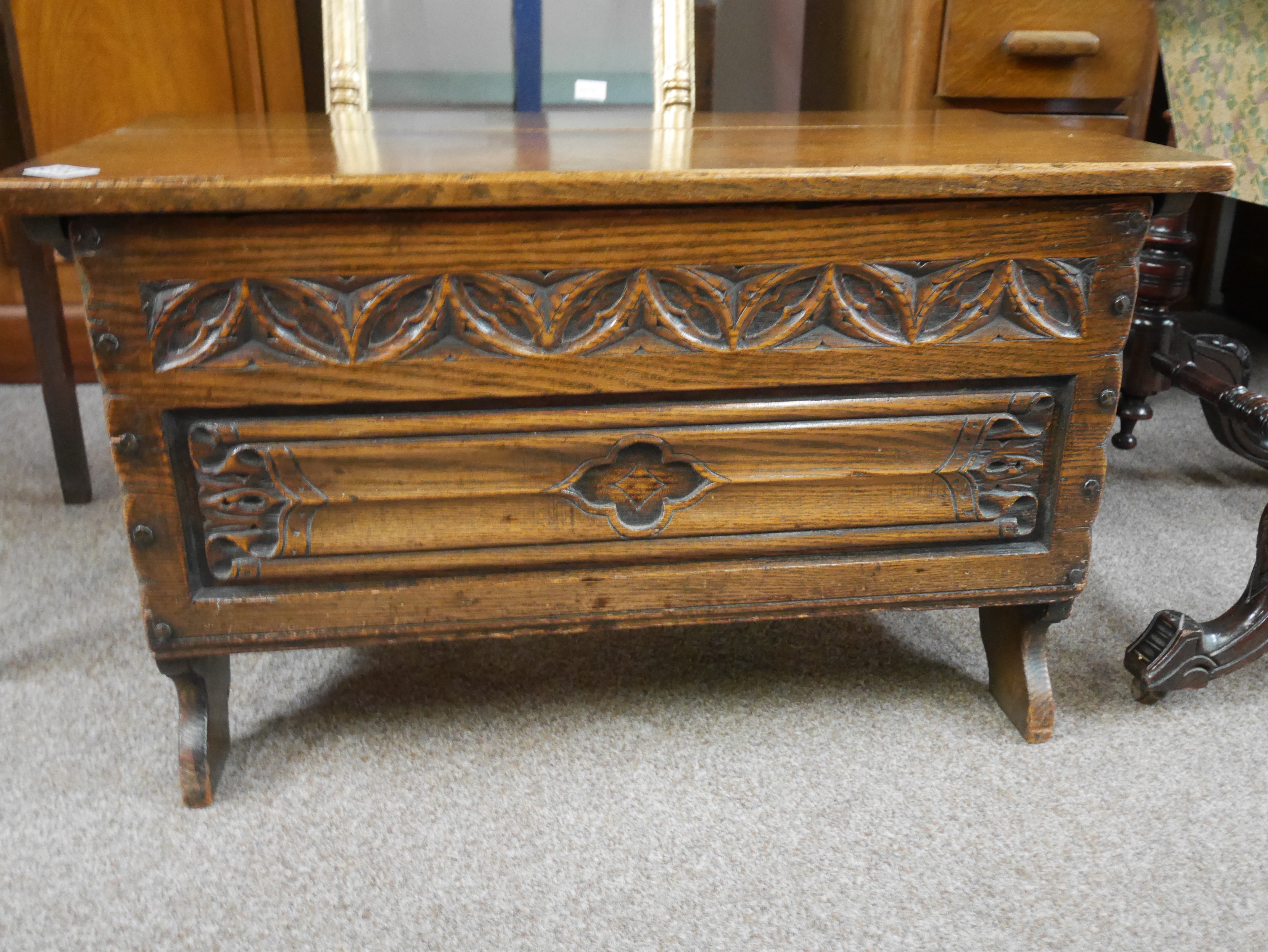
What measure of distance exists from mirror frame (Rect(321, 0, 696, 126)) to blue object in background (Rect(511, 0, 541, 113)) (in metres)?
0.31

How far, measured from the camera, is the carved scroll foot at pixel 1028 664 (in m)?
1.09

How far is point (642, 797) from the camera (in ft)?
3.41

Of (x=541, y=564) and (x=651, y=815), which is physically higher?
(x=541, y=564)

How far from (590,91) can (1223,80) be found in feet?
3.16

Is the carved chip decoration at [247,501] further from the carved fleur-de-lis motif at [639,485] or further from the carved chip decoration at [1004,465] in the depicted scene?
the carved chip decoration at [1004,465]

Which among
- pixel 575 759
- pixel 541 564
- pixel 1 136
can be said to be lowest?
pixel 575 759

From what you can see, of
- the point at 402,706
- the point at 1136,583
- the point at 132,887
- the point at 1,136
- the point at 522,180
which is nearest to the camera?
the point at 522,180

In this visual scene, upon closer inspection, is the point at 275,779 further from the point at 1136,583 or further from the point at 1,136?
the point at 1,136

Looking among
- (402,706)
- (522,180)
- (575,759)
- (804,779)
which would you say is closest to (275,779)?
(402,706)

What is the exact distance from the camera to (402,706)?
1.18 meters

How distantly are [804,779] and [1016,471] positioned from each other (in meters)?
0.38

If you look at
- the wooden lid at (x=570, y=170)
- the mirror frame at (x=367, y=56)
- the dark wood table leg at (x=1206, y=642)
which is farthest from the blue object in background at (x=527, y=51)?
the dark wood table leg at (x=1206, y=642)

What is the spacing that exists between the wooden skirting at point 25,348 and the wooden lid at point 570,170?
52.4 inches

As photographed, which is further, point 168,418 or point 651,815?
point 651,815
